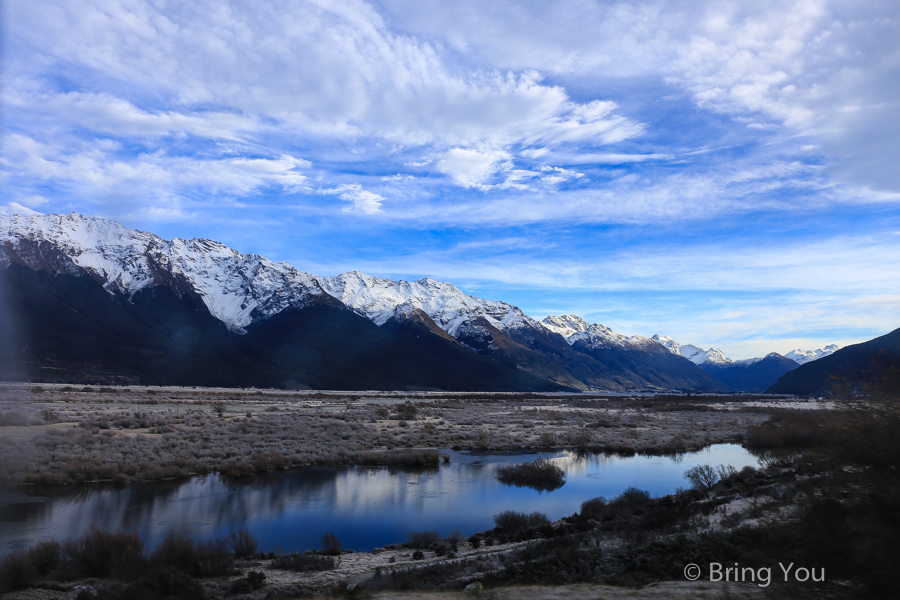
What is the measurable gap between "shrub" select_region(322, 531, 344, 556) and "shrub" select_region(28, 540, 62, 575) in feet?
18.7

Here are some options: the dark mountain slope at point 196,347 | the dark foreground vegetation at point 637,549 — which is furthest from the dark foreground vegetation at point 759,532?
the dark mountain slope at point 196,347

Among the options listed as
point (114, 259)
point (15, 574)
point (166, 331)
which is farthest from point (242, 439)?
point (114, 259)

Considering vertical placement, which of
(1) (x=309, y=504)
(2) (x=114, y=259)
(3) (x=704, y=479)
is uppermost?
(2) (x=114, y=259)

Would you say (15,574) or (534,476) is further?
(534,476)

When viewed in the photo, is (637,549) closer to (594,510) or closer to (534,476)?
(594,510)

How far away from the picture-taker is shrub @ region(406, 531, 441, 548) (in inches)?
528

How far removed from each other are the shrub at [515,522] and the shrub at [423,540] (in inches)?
82.5

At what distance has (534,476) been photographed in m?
23.3

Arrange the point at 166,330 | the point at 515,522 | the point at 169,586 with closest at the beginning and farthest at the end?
the point at 169,586 → the point at 515,522 → the point at 166,330

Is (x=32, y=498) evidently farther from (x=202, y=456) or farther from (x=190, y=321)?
(x=190, y=321)

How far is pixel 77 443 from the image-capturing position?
958 inches

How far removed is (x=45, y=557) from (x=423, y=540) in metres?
8.46

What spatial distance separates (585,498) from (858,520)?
15.3 metres

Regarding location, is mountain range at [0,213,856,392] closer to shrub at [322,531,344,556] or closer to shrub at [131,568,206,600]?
shrub at [322,531,344,556]
